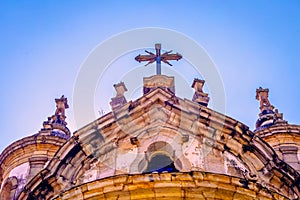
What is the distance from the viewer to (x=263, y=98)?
884 inches

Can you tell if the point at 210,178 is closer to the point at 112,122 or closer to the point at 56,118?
the point at 112,122

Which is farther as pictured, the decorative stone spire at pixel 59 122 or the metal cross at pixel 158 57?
the decorative stone spire at pixel 59 122

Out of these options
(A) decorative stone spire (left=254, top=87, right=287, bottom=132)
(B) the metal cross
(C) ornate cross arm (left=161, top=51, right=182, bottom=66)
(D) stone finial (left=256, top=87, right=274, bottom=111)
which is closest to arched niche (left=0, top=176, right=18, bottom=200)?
(B) the metal cross

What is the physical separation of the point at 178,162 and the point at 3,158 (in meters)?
6.53

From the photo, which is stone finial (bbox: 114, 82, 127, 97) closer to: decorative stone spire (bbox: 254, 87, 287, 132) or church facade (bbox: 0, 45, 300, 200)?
church facade (bbox: 0, 45, 300, 200)

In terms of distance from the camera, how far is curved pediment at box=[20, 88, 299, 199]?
15.2 metres

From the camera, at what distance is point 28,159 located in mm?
18938

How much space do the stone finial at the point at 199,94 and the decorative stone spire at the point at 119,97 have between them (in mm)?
2214

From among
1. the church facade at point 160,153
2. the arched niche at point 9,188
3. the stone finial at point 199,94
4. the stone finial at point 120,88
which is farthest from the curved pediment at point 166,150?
the stone finial at point 120,88

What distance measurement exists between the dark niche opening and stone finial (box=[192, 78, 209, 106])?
337 cm

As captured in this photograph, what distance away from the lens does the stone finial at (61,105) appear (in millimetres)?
22394

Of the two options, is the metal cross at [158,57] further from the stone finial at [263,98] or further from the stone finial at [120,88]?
the stone finial at [263,98]

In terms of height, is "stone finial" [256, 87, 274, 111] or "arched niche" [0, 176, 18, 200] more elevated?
"stone finial" [256, 87, 274, 111]

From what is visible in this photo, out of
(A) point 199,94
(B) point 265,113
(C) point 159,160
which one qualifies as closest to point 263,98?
(B) point 265,113
